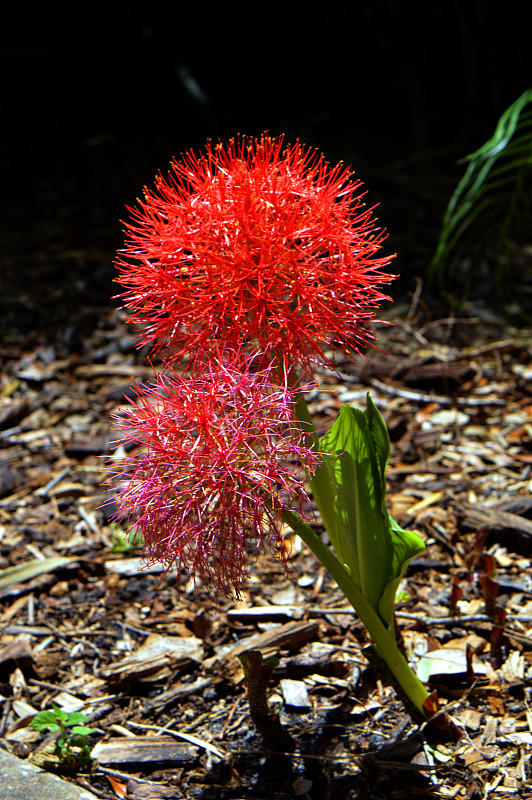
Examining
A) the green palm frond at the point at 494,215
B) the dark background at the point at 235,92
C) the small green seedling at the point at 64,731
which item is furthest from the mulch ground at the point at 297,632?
Answer: the dark background at the point at 235,92

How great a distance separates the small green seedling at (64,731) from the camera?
1.57 metres

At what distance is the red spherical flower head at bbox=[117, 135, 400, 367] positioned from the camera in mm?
1251

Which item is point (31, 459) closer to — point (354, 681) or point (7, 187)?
point (354, 681)

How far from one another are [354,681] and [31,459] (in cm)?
157

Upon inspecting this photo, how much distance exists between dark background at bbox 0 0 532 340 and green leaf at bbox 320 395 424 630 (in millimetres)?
3304

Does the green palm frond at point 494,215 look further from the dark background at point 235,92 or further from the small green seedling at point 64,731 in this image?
the small green seedling at point 64,731

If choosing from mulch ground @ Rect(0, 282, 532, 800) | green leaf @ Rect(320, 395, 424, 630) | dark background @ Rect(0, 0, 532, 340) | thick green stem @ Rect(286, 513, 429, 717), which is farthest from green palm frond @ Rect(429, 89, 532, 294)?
thick green stem @ Rect(286, 513, 429, 717)

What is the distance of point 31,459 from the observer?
2.88 m

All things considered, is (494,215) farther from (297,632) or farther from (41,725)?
(41,725)

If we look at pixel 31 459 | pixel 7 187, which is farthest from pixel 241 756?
pixel 7 187

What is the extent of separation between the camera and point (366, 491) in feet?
4.74

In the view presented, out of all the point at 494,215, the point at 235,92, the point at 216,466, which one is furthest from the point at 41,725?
the point at 235,92

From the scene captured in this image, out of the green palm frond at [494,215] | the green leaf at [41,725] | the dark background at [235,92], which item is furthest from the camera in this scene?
the dark background at [235,92]

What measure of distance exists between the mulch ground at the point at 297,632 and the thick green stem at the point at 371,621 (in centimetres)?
8
